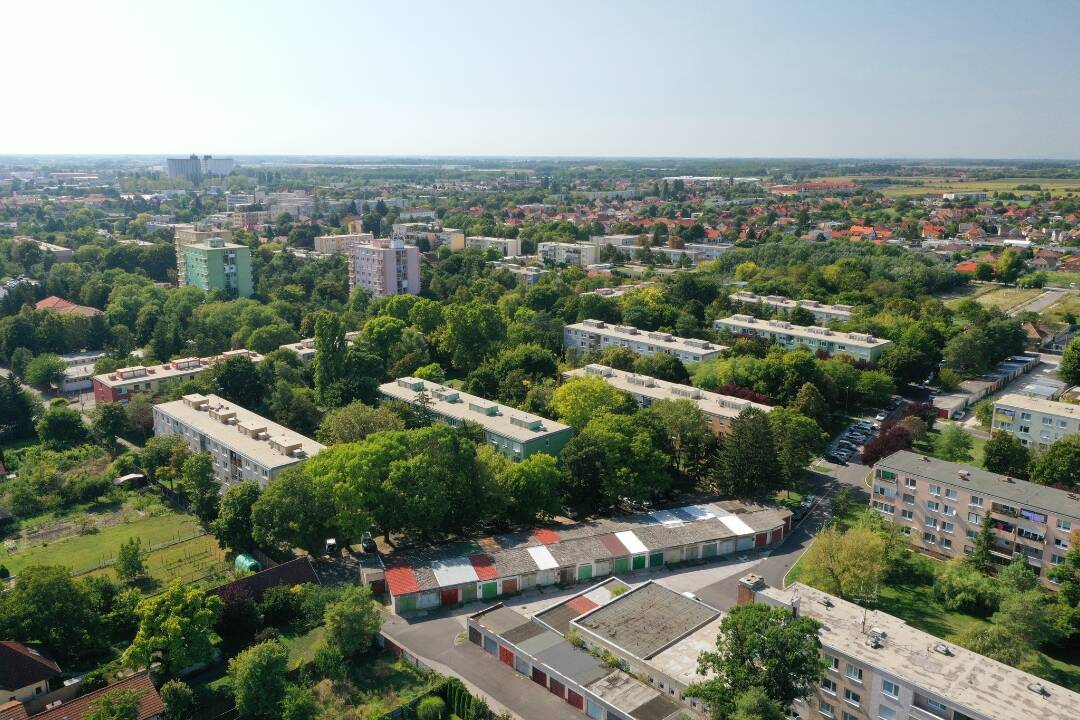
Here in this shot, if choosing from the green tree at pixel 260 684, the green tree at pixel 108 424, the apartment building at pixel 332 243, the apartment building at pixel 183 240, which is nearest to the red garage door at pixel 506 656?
the green tree at pixel 260 684

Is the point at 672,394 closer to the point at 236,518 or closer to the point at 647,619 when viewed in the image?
the point at 647,619

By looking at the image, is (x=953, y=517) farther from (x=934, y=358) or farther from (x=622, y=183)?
(x=622, y=183)

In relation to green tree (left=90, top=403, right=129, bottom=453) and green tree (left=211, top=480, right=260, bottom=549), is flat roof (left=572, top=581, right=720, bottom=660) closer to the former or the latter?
green tree (left=211, top=480, right=260, bottom=549)

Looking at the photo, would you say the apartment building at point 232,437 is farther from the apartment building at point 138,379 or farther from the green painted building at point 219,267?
the green painted building at point 219,267

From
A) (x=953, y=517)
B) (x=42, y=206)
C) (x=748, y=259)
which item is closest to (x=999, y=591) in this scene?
(x=953, y=517)

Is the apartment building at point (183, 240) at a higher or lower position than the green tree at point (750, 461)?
higher
